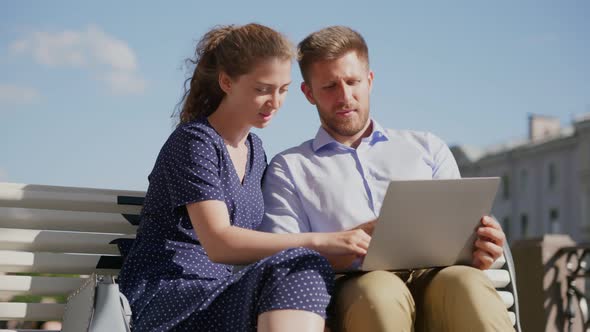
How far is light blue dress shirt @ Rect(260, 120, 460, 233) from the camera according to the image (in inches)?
129

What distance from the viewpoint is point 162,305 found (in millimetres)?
2727

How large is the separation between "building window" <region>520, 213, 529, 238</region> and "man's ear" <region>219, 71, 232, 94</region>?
164ft

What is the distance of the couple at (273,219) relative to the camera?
2.63m

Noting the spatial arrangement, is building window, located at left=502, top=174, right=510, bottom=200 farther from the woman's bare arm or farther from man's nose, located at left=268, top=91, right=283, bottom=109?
the woman's bare arm

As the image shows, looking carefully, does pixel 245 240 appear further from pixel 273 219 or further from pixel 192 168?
pixel 273 219

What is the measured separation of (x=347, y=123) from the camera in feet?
11.4

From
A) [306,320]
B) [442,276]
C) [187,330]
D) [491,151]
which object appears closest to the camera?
[306,320]

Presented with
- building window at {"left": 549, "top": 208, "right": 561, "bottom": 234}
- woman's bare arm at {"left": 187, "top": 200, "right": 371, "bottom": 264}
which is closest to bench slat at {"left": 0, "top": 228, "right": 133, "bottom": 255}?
woman's bare arm at {"left": 187, "top": 200, "right": 371, "bottom": 264}

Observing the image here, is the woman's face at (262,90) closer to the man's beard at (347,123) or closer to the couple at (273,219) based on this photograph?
the couple at (273,219)

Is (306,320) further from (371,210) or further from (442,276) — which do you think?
(371,210)

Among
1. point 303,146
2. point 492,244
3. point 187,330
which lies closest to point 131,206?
point 303,146

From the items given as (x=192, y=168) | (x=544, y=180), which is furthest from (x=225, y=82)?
(x=544, y=180)

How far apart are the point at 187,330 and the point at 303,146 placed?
107 cm

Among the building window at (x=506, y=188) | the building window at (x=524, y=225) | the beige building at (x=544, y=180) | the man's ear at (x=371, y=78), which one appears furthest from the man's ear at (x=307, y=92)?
the building window at (x=506, y=188)
